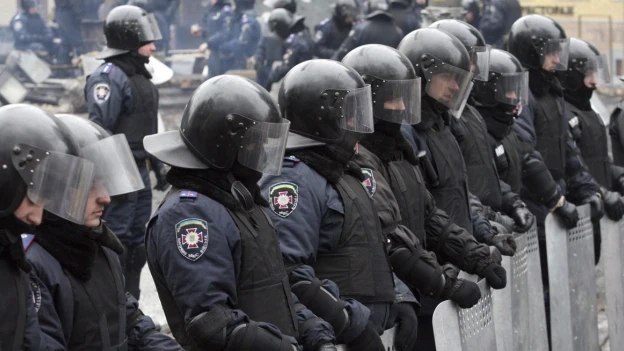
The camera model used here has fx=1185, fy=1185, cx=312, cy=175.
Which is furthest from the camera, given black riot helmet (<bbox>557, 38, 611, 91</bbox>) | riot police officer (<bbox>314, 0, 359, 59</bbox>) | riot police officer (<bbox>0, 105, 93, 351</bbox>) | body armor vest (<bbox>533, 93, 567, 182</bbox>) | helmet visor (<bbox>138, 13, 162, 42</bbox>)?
riot police officer (<bbox>314, 0, 359, 59</bbox>)

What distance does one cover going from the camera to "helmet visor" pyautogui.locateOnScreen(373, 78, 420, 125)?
5309 millimetres

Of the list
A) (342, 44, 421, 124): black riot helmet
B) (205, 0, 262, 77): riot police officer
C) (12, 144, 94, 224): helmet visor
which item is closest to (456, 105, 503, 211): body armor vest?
(342, 44, 421, 124): black riot helmet

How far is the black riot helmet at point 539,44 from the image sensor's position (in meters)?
8.12

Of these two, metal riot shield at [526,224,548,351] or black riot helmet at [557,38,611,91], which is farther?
black riot helmet at [557,38,611,91]

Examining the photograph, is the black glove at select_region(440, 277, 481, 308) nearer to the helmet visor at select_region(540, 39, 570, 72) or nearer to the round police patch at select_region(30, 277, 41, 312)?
the round police patch at select_region(30, 277, 41, 312)

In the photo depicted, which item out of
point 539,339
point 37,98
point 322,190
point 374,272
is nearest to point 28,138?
point 322,190

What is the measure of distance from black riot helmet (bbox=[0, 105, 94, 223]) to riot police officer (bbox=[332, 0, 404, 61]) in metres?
12.0

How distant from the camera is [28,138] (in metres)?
3.36

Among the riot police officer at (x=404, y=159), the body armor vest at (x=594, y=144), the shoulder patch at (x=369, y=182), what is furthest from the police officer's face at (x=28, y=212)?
the body armor vest at (x=594, y=144)

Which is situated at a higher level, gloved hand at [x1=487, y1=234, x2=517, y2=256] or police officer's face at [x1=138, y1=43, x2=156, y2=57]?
police officer's face at [x1=138, y1=43, x2=156, y2=57]

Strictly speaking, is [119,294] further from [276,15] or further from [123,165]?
[276,15]

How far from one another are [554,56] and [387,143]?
10.4 ft

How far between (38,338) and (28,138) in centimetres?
56

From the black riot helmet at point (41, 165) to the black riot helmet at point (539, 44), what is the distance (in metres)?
5.22
